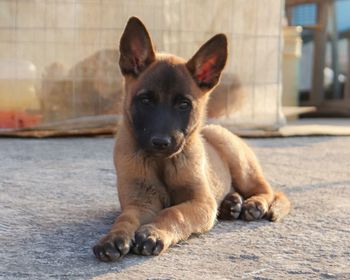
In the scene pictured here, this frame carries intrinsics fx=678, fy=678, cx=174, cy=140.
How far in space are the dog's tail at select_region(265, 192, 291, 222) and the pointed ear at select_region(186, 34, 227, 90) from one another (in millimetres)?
739

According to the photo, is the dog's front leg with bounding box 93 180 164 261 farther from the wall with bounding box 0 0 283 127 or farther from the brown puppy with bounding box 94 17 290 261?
the wall with bounding box 0 0 283 127

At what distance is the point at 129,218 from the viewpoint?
291 cm

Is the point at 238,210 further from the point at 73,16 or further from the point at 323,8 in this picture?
the point at 323,8

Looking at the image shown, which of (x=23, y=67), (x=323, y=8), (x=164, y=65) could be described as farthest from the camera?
(x=323, y=8)

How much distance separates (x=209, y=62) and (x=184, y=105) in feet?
1.29

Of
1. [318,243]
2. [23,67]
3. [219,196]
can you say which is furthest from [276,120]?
[318,243]

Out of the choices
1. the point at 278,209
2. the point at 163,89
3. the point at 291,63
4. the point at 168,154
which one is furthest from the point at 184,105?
the point at 291,63

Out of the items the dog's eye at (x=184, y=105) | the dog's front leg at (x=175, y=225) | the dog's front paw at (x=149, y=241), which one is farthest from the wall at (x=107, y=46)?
the dog's front paw at (x=149, y=241)

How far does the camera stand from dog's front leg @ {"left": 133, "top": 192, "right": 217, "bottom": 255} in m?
2.71

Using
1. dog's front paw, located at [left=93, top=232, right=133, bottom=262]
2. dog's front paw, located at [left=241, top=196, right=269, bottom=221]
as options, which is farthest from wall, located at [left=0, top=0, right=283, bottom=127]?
dog's front paw, located at [left=93, top=232, right=133, bottom=262]

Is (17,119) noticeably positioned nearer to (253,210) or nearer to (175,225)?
(253,210)

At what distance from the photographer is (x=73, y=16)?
6.79 metres

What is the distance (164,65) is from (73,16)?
368 cm

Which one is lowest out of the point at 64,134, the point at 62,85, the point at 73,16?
the point at 64,134
